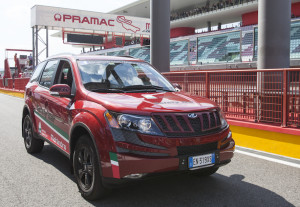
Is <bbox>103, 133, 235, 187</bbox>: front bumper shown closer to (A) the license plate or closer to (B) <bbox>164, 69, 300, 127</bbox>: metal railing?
(A) the license plate

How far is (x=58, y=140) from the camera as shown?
4516 mm

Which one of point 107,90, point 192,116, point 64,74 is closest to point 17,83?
point 64,74

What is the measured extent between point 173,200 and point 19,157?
10.4 ft

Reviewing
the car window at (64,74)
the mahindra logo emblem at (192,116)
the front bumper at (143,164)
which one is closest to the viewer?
the front bumper at (143,164)

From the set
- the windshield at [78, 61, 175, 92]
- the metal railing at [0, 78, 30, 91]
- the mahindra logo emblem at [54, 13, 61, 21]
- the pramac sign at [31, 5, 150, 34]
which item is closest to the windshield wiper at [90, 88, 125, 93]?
the windshield at [78, 61, 175, 92]

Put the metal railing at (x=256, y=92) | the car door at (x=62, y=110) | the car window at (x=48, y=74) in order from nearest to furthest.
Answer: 1. the car door at (x=62, y=110)
2. the car window at (x=48, y=74)
3. the metal railing at (x=256, y=92)

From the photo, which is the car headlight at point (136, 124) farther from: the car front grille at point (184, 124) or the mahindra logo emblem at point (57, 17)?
the mahindra logo emblem at point (57, 17)

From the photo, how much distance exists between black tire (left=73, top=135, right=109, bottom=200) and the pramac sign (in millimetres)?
22395

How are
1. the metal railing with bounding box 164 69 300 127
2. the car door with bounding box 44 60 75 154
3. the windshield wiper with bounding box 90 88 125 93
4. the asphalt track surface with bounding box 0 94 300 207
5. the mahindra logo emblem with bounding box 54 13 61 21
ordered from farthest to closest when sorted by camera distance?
1. the mahindra logo emblem with bounding box 54 13 61 21
2. the metal railing with bounding box 164 69 300 127
3. the car door with bounding box 44 60 75 154
4. the windshield wiper with bounding box 90 88 125 93
5. the asphalt track surface with bounding box 0 94 300 207

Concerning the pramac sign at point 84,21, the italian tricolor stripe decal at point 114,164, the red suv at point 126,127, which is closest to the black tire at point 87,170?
the red suv at point 126,127

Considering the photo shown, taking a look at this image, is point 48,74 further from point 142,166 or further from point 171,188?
point 142,166

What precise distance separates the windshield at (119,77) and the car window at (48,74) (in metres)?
0.89

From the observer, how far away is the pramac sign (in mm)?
24188

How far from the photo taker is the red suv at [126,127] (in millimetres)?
3170
